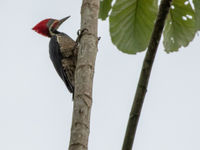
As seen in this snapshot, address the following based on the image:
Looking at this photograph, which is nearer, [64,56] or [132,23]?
[132,23]

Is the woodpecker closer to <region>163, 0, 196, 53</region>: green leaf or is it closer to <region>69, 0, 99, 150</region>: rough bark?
<region>163, 0, 196, 53</region>: green leaf

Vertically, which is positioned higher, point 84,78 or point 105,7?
point 105,7

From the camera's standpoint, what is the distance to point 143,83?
2031 millimetres

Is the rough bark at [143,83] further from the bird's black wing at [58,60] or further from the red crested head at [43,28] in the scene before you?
the red crested head at [43,28]

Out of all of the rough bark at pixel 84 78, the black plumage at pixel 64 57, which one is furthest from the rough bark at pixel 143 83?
the black plumage at pixel 64 57

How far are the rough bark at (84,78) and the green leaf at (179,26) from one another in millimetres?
718

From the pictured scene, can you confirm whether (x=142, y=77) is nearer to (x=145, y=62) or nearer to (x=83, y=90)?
(x=145, y=62)

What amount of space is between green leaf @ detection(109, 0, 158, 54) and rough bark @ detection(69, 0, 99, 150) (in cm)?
45

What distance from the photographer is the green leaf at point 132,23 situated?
10.3ft

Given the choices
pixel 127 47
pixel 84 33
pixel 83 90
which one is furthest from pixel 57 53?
pixel 83 90

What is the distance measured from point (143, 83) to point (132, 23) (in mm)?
1298

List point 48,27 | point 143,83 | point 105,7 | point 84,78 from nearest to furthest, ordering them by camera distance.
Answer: point 143,83
point 84,78
point 105,7
point 48,27

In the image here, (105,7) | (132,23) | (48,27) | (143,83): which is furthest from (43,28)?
(143,83)

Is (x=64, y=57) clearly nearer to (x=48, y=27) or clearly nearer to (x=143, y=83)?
(x=48, y=27)
